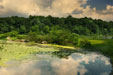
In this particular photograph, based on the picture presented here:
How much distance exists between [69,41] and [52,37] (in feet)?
23.2

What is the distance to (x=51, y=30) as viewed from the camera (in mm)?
74938

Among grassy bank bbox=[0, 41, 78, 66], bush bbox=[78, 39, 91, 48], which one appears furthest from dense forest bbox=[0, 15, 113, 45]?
grassy bank bbox=[0, 41, 78, 66]

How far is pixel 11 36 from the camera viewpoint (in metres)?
80.6

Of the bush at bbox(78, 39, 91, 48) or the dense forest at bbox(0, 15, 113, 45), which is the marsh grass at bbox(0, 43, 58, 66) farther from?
the dense forest at bbox(0, 15, 113, 45)

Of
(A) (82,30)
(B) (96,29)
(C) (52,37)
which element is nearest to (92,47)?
(C) (52,37)

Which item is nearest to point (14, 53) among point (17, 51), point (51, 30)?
point (17, 51)

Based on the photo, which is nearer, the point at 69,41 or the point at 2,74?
the point at 2,74

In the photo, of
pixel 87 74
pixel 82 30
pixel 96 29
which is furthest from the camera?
pixel 96 29

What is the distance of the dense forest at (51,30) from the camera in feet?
186

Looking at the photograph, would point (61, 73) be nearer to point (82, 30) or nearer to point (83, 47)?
point (83, 47)

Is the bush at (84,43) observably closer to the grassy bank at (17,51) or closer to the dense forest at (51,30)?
the dense forest at (51,30)

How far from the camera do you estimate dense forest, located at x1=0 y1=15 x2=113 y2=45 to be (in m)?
56.8

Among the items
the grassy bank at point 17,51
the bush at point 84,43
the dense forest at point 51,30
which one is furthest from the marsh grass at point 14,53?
the dense forest at point 51,30

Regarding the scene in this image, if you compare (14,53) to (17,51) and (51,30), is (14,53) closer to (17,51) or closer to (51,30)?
(17,51)
